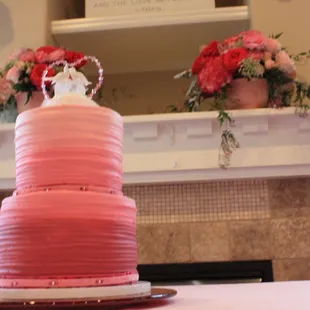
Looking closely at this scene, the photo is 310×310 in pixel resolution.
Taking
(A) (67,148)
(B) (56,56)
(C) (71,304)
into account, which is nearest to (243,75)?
(B) (56,56)

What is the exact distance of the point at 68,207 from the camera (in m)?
0.59

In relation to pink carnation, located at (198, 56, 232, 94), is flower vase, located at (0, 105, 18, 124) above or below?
below

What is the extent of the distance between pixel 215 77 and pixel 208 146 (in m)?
0.22

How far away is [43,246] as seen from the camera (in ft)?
1.90

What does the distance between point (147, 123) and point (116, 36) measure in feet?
1.53

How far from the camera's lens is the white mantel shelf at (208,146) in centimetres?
150

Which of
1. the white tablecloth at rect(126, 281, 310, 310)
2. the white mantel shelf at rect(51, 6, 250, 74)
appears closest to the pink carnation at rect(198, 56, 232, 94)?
the white mantel shelf at rect(51, 6, 250, 74)

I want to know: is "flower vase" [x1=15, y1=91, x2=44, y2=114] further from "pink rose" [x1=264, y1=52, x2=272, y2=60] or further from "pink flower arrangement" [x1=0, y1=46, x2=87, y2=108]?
"pink rose" [x1=264, y1=52, x2=272, y2=60]

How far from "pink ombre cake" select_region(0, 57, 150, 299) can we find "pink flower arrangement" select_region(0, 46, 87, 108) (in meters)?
0.85

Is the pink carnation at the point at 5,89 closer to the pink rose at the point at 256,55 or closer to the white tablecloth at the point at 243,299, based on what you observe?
the pink rose at the point at 256,55

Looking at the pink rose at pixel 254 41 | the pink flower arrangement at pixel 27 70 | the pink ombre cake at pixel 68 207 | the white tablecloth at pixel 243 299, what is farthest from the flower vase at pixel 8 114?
the white tablecloth at pixel 243 299

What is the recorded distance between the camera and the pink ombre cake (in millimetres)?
578

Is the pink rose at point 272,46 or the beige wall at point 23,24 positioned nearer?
the pink rose at point 272,46

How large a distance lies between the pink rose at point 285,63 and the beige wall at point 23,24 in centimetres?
84
